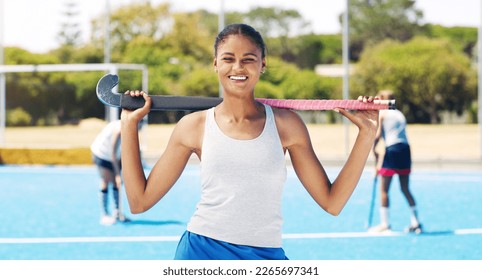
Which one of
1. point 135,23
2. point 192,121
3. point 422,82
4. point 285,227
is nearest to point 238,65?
point 192,121

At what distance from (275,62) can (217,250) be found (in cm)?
3307

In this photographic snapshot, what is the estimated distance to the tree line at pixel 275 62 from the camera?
42.5m

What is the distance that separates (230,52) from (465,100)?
150ft

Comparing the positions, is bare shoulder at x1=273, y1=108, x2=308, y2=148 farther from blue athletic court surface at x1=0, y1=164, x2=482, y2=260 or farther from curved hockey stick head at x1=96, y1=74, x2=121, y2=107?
blue athletic court surface at x1=0, y1=164, x2=482, y2=260

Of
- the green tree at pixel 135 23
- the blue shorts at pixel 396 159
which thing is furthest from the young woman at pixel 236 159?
the green tree at pixel 135 23

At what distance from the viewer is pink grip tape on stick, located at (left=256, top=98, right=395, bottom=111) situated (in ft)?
9.45

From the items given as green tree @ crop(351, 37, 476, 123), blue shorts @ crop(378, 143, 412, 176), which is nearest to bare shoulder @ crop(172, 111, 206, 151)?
blue shorts @ crop(378, 143, 412, 176)

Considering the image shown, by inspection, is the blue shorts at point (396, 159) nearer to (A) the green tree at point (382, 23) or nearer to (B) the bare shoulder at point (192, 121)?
(B) the bare shoulder at point (192, 121)

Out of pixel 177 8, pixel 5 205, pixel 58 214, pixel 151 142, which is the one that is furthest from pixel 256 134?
pixel 177 8

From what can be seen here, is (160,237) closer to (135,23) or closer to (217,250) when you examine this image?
(217,250)

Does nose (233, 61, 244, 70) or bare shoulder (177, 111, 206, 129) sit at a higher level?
nose (233, 61, 244, 70)

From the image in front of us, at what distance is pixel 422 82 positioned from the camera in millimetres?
47312

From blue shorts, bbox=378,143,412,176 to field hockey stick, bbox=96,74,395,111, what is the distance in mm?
7133

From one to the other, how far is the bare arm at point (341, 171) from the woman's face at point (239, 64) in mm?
247
